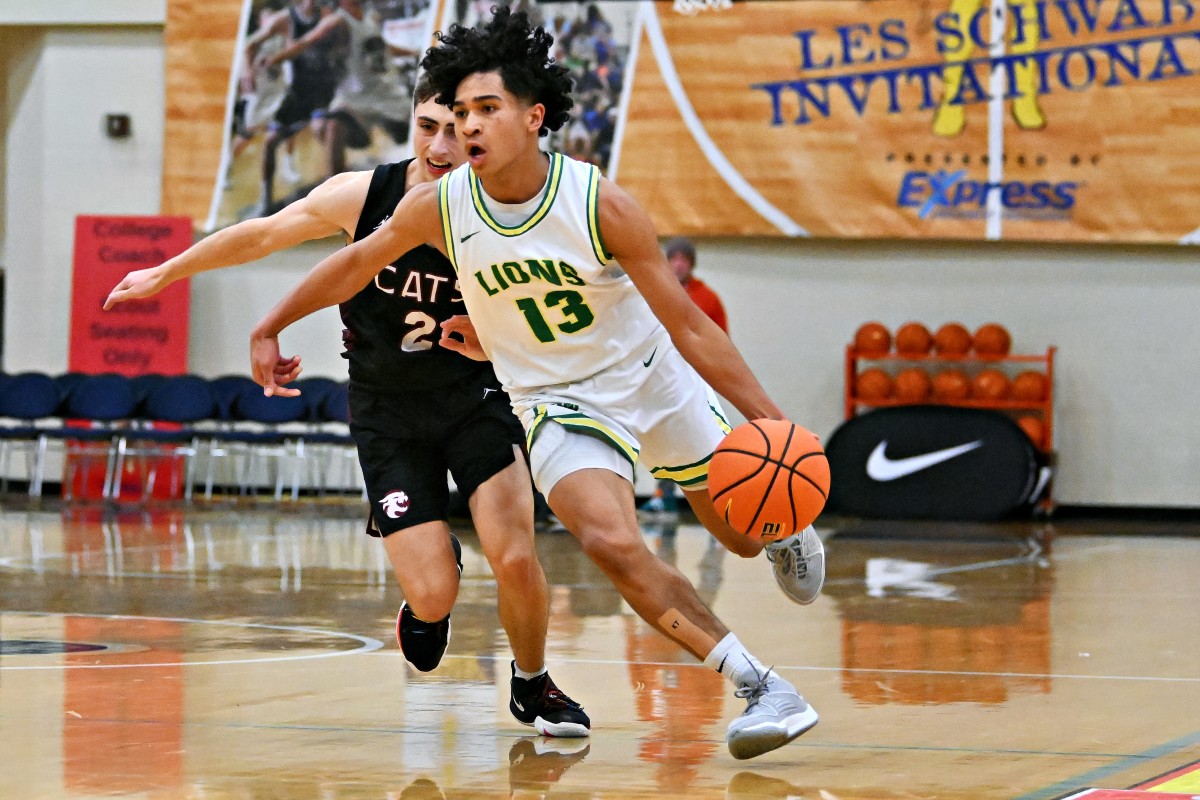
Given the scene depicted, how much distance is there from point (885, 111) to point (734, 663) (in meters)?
10.9

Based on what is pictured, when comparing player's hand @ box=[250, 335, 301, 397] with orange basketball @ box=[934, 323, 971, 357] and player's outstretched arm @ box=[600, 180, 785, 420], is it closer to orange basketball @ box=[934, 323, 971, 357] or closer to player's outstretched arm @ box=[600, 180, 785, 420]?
player's outstretched arm @ box=[600, 180, 785, 420]

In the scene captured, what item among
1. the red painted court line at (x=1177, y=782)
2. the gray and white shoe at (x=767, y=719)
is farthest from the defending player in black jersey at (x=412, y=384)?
the red painted court line at (x=1177, y=782)

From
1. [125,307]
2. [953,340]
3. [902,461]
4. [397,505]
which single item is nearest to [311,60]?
[125,307]

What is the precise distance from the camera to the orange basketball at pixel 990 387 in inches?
558

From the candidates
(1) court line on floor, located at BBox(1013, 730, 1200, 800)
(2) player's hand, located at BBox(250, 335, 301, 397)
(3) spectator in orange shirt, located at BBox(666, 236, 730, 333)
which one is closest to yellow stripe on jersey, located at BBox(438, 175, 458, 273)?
(2) player's hand, located at BBox(250, 335, 301, 397)

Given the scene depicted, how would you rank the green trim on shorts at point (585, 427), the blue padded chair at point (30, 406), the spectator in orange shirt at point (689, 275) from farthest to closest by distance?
the blue padded chair at point (30, 406)
the spectator in orange shirt at point (689, 275)
the green trim on shorts at point (585, 427)

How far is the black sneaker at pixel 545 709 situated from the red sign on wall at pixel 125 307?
38.4 ft

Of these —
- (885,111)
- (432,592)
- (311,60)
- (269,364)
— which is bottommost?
(432,592)

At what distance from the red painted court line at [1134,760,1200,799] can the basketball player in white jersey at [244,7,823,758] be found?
0.80 meters

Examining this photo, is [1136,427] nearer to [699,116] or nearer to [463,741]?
[699,116]

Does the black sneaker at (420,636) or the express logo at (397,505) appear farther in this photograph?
the black sneaker at (420,636)

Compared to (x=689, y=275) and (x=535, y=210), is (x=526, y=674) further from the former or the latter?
(x=689, y=275)

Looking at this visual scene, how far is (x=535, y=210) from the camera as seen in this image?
4.44 m

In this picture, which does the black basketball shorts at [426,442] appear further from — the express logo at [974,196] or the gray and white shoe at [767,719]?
the express logo at [974,196]
